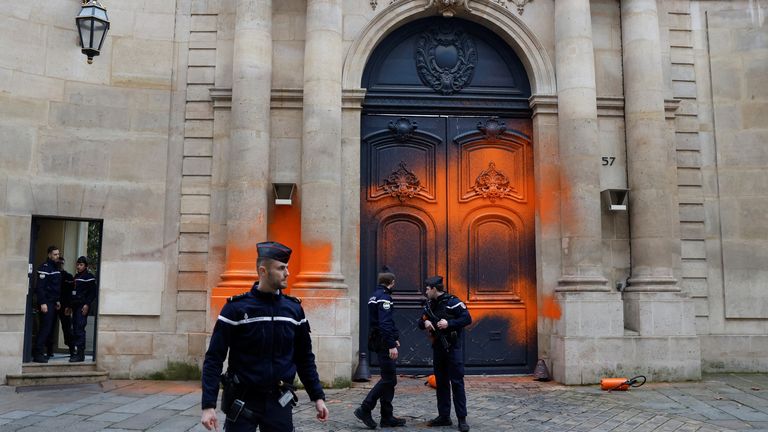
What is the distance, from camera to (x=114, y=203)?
36.6 ft

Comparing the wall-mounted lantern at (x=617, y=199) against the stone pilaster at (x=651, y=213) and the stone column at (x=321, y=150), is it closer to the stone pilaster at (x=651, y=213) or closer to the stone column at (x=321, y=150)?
the stone pilaster at (x=651, y=213)

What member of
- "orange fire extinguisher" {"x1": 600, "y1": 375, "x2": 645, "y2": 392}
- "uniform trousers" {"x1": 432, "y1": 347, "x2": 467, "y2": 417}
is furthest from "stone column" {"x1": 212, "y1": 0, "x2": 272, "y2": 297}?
"orange fire extinguisher" {"x1": 600, "y1": 375, "x2": 645, "y2": 392}

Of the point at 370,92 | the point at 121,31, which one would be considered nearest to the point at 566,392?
the point at 370,92

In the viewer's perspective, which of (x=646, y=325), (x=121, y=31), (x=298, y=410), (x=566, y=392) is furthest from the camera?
(x=121, y=31)

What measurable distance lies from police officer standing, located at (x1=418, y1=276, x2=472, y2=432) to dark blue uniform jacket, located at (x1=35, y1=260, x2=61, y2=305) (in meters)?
6.98

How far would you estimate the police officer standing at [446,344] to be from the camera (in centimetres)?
750

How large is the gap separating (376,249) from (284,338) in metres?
7.03

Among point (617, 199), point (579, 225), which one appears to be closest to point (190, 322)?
point (579, 225)

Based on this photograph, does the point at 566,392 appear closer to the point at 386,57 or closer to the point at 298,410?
the point at 298,410

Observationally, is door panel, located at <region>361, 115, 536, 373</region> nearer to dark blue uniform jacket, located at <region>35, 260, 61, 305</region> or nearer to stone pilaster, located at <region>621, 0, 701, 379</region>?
stone pilaster, located at <region>621, 0, 701, 379</region>

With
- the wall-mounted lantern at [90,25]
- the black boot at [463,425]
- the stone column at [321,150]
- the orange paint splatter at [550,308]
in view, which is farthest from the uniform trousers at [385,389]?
the wall-mounted lantern at [90,25]

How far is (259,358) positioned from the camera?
4441mm

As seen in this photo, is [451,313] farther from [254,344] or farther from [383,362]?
[254,344]

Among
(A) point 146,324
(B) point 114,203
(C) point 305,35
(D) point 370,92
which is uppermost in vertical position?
(C) point 305,35
